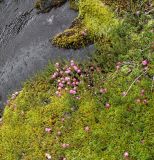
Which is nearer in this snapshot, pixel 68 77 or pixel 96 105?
pixel 96 105

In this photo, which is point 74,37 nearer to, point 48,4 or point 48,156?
point 48,4

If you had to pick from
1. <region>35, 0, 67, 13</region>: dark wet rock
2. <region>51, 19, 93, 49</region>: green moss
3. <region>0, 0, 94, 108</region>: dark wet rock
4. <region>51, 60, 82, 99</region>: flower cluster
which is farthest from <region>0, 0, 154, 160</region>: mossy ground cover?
<region>35, 0, 67, 13</region>: dark wet rock

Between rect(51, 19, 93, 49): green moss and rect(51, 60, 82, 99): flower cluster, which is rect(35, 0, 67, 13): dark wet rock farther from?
rect(51, 60, 82, 99): flower cluster

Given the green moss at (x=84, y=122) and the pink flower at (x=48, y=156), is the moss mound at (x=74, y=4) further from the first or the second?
the pink flower at (x=48, y=156)

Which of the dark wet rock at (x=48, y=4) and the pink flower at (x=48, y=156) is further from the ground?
the dark wet rock at (x=48, y=4)

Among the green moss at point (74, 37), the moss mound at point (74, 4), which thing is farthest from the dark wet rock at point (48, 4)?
the green moss at point (74, 37)

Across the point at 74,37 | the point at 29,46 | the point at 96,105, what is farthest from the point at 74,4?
the point at 96,105

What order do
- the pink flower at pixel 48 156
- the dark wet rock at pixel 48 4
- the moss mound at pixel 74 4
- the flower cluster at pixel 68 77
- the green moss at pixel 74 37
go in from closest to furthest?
1. the pink flower at pixel 48 156
2. the flower cluster at pixel 68 77
3. the green moss at pixel 74 37
4. the moss mound at pixel 74 4
5. the dark wet rock at pixel 48 4
